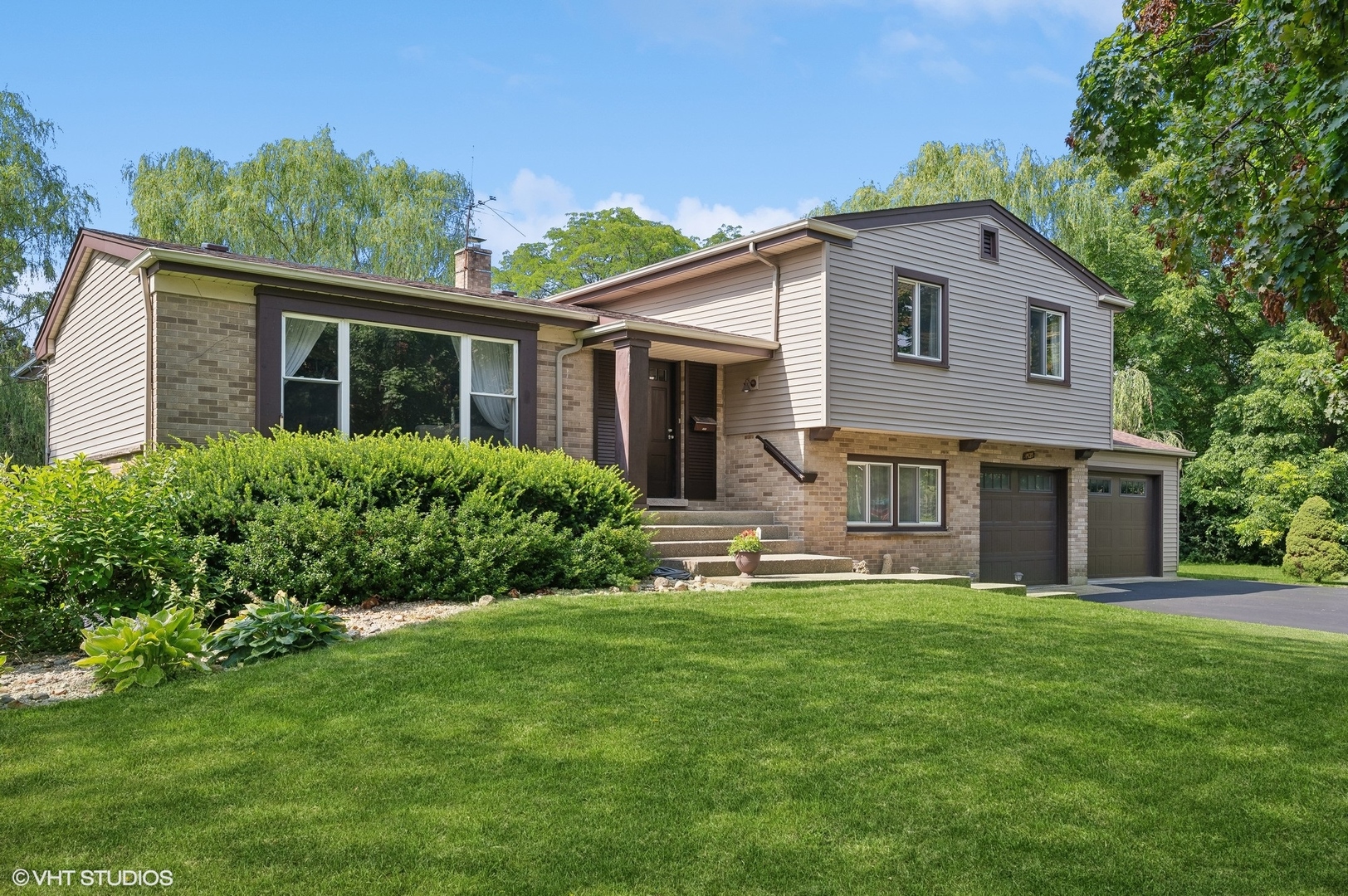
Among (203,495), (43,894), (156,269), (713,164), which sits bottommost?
(43,894)

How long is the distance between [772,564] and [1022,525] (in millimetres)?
8417

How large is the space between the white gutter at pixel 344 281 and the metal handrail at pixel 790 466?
3.35 metres

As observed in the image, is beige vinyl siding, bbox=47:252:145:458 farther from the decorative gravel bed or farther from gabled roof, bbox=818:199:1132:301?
gabled roof, bbox=818:199:1132:301

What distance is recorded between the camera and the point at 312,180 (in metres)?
27.3

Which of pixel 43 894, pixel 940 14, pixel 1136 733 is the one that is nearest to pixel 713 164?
pixel 940 14

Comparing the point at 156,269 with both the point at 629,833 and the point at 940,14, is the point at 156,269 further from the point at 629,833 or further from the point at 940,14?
the point at 940,14

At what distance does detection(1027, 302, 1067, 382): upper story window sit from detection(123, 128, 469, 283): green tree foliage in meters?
17.7

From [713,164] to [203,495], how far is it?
52.0ft

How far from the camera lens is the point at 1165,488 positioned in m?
21.9

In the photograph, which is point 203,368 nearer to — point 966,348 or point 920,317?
point 920,317

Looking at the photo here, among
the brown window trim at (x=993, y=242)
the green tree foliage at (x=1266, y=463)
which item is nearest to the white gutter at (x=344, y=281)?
the brown window trim at (x=993, y=242)

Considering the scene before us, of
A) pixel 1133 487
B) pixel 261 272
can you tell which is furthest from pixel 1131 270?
pixel 261 272

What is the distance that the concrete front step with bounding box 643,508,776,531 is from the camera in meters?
12.4

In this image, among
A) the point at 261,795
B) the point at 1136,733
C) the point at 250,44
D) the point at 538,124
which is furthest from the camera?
the point at 538,124
